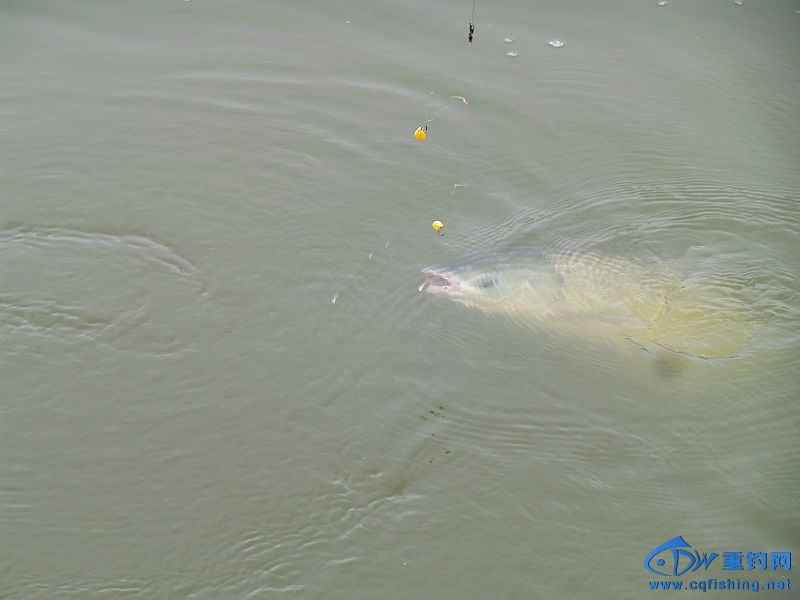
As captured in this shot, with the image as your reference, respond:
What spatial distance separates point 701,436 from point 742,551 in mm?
695

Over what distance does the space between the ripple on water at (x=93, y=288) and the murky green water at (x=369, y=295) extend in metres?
0.02

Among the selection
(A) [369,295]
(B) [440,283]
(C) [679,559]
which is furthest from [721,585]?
(A) [369,295]

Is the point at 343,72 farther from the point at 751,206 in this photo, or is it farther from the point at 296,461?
the point at 296,461

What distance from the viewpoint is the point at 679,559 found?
13.0 ft

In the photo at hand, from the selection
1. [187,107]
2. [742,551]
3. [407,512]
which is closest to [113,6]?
[187,107]

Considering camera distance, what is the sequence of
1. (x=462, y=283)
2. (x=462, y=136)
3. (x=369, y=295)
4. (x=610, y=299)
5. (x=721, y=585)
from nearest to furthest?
(x=721, y=585)
(x=369, y=295)
(x=462, y=283)
(x=610, y=299)
(x=462, y=136)

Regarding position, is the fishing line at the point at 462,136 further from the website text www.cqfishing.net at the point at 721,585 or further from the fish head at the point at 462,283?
the website text www.cqfishing.net at the point at 721,585

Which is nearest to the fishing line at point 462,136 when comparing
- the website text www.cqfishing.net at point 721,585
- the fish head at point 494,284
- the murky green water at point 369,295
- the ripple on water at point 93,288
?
the murky green water at point 369,295

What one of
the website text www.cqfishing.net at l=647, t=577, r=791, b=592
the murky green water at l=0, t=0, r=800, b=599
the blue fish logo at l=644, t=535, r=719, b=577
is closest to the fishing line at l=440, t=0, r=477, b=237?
the murky green water at l=0, t=0, r=800, b=599

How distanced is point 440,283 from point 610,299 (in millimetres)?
1006

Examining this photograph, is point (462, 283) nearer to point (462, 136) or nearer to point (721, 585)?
point (462, 136)

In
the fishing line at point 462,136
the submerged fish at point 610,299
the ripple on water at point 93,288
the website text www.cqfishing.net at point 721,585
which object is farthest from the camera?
the fishing line at point 462,136

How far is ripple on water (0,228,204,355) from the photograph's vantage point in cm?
491

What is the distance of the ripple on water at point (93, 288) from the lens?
4.91 meters
